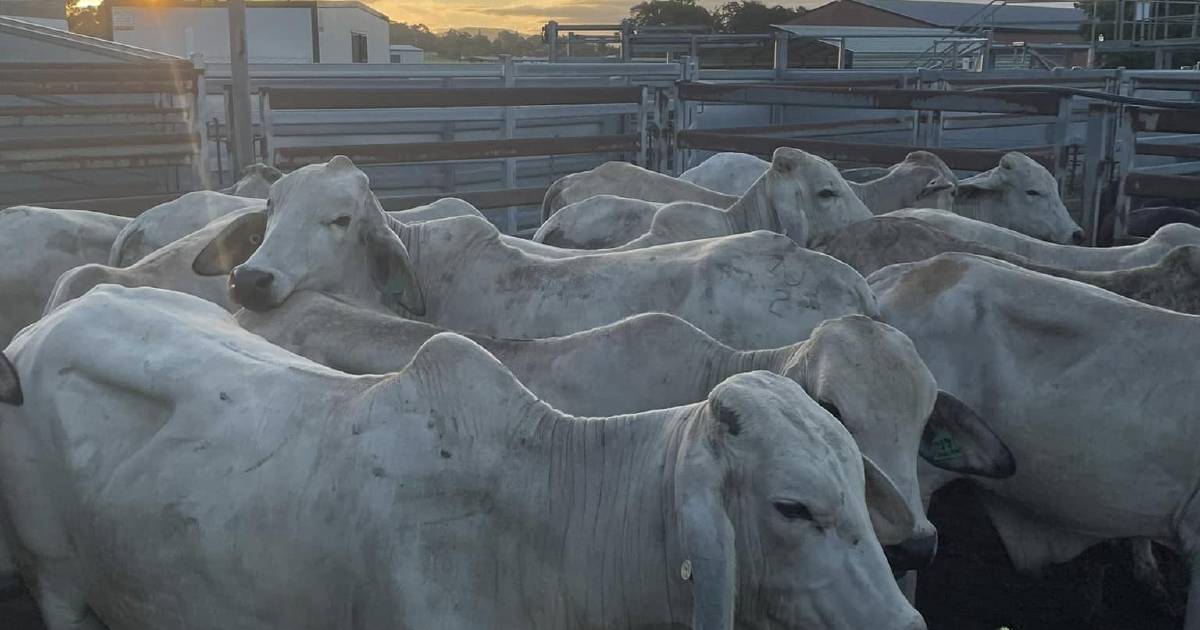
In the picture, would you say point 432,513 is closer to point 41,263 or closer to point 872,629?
point 872,629

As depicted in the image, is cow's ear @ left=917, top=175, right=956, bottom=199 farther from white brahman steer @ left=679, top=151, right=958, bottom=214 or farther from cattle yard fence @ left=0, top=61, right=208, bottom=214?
cattle yard fence @ left=0, top=61, right=208, bottom=214

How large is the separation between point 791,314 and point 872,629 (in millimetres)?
2657

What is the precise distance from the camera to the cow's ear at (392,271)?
5.62 meters

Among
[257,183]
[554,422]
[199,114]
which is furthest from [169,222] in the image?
[554,422]

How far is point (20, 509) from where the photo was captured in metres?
3.93

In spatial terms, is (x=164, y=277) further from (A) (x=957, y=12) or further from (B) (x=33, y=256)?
(A) (x=957, y=12)

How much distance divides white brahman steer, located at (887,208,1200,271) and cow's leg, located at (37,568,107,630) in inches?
176

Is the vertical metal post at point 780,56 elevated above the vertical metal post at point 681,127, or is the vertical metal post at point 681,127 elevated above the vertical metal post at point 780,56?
the vertical metal post at point 780,56

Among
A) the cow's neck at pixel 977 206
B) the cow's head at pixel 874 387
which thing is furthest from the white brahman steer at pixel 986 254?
the cow's neck at pixel 977 206

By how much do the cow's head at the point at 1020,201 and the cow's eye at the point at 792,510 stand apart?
20.5 feet

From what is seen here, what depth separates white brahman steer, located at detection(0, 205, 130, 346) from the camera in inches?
252

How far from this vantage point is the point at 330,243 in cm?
557

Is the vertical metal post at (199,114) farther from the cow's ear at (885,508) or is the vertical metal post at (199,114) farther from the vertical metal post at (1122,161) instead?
the cow's ear at (885,508)

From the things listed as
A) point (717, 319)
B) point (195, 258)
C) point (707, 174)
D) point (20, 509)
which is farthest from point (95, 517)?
point (707, 174)
